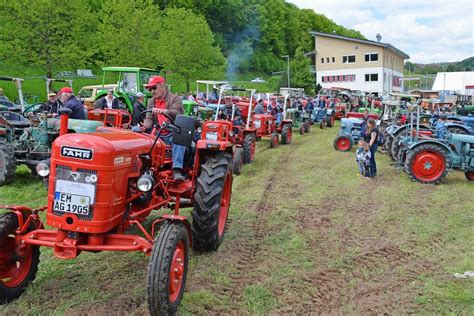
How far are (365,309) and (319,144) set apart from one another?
11.0 m

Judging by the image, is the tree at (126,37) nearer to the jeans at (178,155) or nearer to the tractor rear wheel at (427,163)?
the tractor rear wheel at (427,163)

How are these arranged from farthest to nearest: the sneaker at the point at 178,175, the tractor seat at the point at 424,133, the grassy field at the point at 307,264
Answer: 1. the tractor seat at the point at 424,133
2. the sneaker at the point at 178,175
3. the grassy field at the point at 307,264

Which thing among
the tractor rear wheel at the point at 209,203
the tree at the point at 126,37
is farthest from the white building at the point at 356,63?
the tractor rear wheel at the point at 209,203

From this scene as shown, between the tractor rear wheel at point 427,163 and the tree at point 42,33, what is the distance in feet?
41.0

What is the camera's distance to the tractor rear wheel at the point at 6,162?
725 cm

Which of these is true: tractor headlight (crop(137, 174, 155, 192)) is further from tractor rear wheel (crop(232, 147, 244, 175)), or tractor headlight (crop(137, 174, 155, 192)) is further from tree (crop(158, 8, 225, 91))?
tree (crop(158, 8, 225, 91))

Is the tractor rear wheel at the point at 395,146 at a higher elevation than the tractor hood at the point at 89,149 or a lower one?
lower

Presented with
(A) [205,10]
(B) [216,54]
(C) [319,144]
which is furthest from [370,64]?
(C) [319,144]

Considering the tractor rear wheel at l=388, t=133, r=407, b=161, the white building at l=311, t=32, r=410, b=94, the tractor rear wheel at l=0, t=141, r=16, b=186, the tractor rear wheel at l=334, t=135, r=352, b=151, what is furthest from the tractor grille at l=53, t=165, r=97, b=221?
the white building at l=311, t=32, r=410, b=94

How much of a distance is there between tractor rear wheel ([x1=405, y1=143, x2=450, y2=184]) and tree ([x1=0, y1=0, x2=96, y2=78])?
41.0 ft

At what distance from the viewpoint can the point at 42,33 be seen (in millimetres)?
16531

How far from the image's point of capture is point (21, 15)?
635 inches

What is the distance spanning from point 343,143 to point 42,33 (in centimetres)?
1093

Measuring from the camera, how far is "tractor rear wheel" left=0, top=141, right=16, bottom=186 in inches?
286
